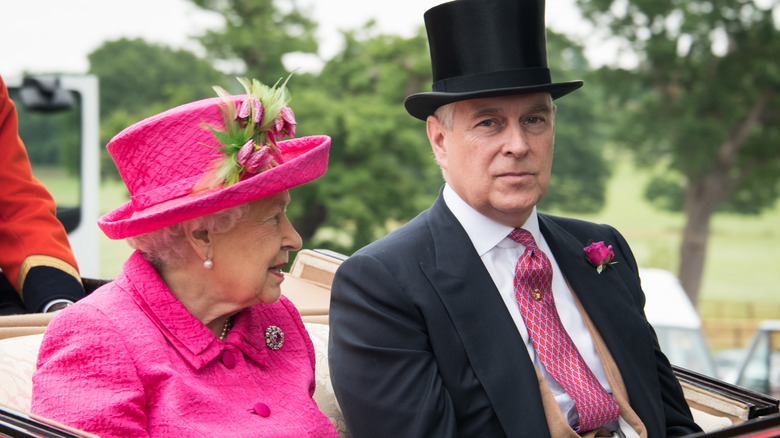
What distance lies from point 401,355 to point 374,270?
0.23 metres

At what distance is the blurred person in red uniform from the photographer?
8.63 ft

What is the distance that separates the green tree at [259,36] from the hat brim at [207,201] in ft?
35.3

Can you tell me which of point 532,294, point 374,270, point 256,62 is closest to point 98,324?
point 374,270

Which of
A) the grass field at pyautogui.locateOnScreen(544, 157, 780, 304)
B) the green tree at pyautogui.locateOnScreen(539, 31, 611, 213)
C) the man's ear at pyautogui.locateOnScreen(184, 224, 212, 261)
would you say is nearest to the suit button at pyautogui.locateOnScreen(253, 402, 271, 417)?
the man's ear at pyautogui.locateOnScreen(184, 224, 212, 261)

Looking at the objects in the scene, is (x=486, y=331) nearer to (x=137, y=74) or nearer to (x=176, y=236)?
(x=176, y=236)

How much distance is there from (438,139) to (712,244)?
24.0 m

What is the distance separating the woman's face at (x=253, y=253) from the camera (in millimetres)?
1949

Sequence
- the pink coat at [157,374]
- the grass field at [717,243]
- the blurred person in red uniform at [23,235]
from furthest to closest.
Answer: the grass field at [717,243] → the blurred person in red uniform at [23,235] → the pink coat at [157,374]

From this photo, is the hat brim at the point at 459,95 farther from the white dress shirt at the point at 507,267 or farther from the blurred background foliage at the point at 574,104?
the blurred background foliage at the point at 574,104

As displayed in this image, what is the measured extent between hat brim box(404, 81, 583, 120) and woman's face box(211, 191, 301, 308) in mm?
536

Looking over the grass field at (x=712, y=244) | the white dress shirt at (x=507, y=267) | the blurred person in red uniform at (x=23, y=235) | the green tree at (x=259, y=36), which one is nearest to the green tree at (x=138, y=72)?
the green tree at (x=259, y=36)

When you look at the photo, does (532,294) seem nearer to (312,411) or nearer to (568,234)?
(568,234)

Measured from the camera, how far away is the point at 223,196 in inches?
72.2

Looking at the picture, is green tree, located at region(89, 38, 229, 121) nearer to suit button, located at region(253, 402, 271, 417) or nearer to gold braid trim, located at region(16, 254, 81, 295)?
Answer: gold braid trim, located at region(16, 254, 81, 295)
